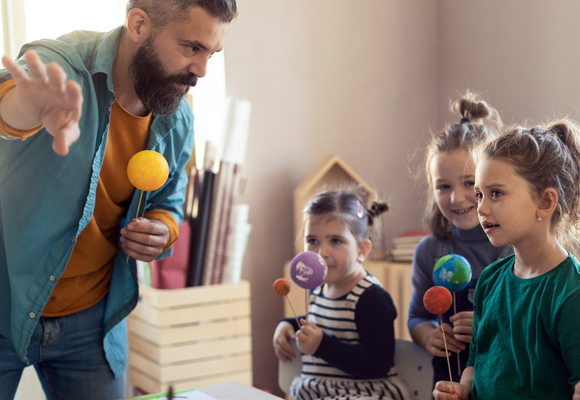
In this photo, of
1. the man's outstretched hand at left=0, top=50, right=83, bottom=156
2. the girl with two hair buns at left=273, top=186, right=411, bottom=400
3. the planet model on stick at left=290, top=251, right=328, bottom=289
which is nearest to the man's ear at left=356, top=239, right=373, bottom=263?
the girl with two hair buns at left=273, top=186, right=411, bottom=400

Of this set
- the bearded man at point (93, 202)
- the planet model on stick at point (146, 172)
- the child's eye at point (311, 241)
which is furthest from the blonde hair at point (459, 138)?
the planet model on stick at point (146, 172)

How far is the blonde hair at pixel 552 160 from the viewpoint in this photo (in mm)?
1182

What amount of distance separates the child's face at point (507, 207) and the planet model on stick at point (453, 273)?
0.16m

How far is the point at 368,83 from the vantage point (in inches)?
118

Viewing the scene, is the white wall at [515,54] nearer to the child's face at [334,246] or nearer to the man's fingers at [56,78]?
the child's face at [334,246]

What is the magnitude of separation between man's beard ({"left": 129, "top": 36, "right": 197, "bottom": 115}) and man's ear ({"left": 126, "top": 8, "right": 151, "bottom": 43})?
0.02m

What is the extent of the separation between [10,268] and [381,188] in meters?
2.02

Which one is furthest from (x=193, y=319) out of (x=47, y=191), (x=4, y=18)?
(x=4, y=18)

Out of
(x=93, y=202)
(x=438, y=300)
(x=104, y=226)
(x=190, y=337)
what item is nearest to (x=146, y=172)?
(x=93, y=202)

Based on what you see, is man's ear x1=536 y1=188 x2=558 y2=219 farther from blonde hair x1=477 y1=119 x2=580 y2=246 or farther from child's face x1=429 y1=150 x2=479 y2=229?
child's face x1=429 y1=150 x2=479 y2=229

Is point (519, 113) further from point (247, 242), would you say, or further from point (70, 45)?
point (70, 45)

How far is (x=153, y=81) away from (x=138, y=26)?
5.4 inches

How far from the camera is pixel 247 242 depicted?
8.93ft

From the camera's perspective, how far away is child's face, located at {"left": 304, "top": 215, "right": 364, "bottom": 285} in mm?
1775
